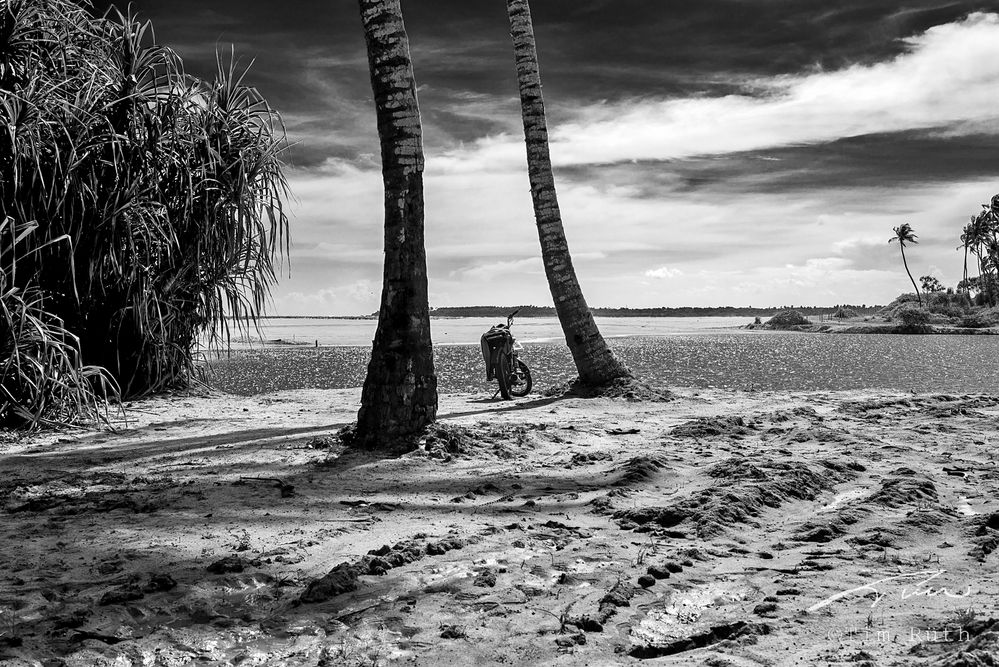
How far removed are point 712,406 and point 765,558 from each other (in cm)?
691

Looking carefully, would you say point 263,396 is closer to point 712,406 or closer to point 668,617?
point 712,406

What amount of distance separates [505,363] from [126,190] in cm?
555

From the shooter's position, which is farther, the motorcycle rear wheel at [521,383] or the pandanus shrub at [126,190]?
the motorcycle rear wheel at [521,383]

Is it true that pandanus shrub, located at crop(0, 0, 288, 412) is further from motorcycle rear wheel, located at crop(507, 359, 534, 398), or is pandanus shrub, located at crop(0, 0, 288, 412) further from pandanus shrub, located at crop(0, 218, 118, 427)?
motorcycle rear wheel, located at crop(507, 359, 534, 398)

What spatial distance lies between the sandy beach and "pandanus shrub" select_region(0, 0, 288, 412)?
7.96 feet

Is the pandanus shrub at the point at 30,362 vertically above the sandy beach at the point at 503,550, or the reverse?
the pandanus shrub at the point at 30,362

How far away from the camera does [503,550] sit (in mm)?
3990

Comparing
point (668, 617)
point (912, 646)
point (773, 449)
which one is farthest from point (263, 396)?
point (912, 646)

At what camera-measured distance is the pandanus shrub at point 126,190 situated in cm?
817

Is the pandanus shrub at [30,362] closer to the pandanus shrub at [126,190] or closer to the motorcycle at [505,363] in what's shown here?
the pandanus shrub at [126,190]

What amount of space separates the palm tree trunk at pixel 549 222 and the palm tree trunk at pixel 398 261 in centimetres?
478

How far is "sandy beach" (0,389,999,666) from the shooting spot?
113 inches

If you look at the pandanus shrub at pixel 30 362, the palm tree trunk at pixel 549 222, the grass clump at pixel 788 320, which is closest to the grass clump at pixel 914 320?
the grass clump at pixel 788 320

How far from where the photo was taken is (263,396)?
1176 centimetres
